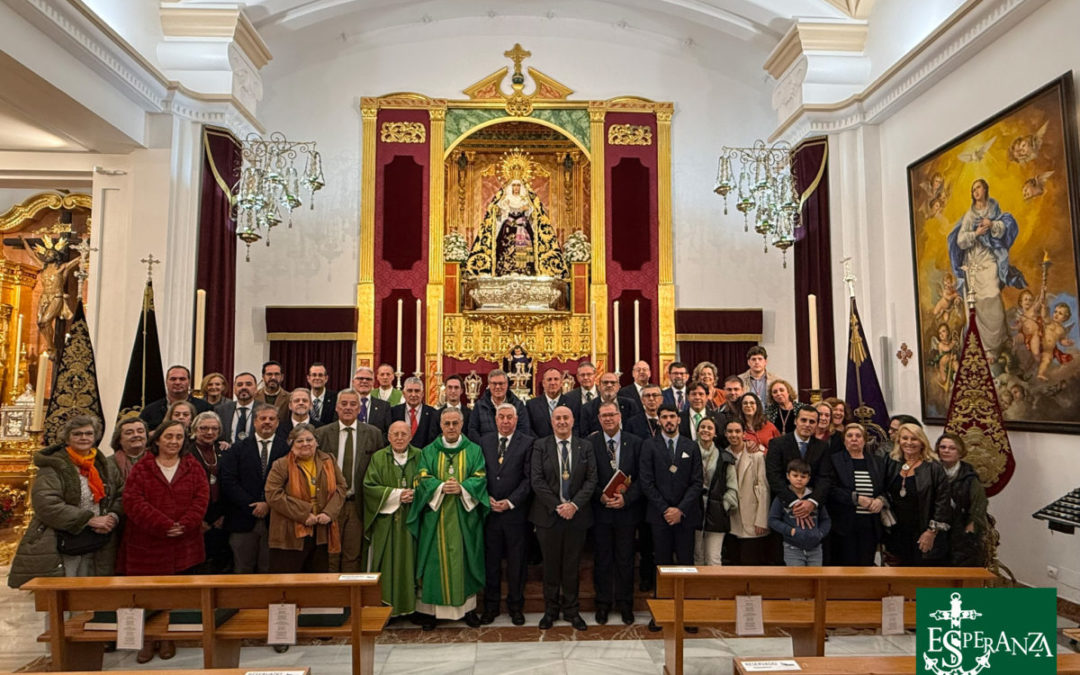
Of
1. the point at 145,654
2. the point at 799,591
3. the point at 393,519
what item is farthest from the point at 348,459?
the point at 799,591

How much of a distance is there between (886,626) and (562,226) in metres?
7.35

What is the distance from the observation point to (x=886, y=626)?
3506mm

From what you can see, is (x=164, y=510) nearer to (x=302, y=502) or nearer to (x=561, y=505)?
(x=302, y=502)

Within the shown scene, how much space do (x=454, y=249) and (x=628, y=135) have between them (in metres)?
2.76

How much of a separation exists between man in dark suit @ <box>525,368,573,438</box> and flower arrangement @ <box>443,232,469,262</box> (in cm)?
430

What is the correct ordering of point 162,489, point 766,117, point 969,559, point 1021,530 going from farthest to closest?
point 766,117, point 1021,530, point 969,559, point 162,489

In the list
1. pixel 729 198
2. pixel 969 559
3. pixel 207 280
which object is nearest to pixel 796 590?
pixel 969 559

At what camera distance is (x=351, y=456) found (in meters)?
4.81

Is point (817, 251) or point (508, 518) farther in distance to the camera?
point (817, 251)

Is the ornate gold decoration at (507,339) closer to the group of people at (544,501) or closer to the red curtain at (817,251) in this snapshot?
the red curtain at (817,251)

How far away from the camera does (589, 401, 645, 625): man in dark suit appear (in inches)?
186

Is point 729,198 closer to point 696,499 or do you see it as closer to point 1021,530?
point 1021,530

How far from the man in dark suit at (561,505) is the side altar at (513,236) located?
15.3 ft

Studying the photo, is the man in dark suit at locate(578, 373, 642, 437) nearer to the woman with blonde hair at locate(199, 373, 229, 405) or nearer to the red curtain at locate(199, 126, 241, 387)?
the woman with blonde hair at locate(199, 373, 229, 405)
